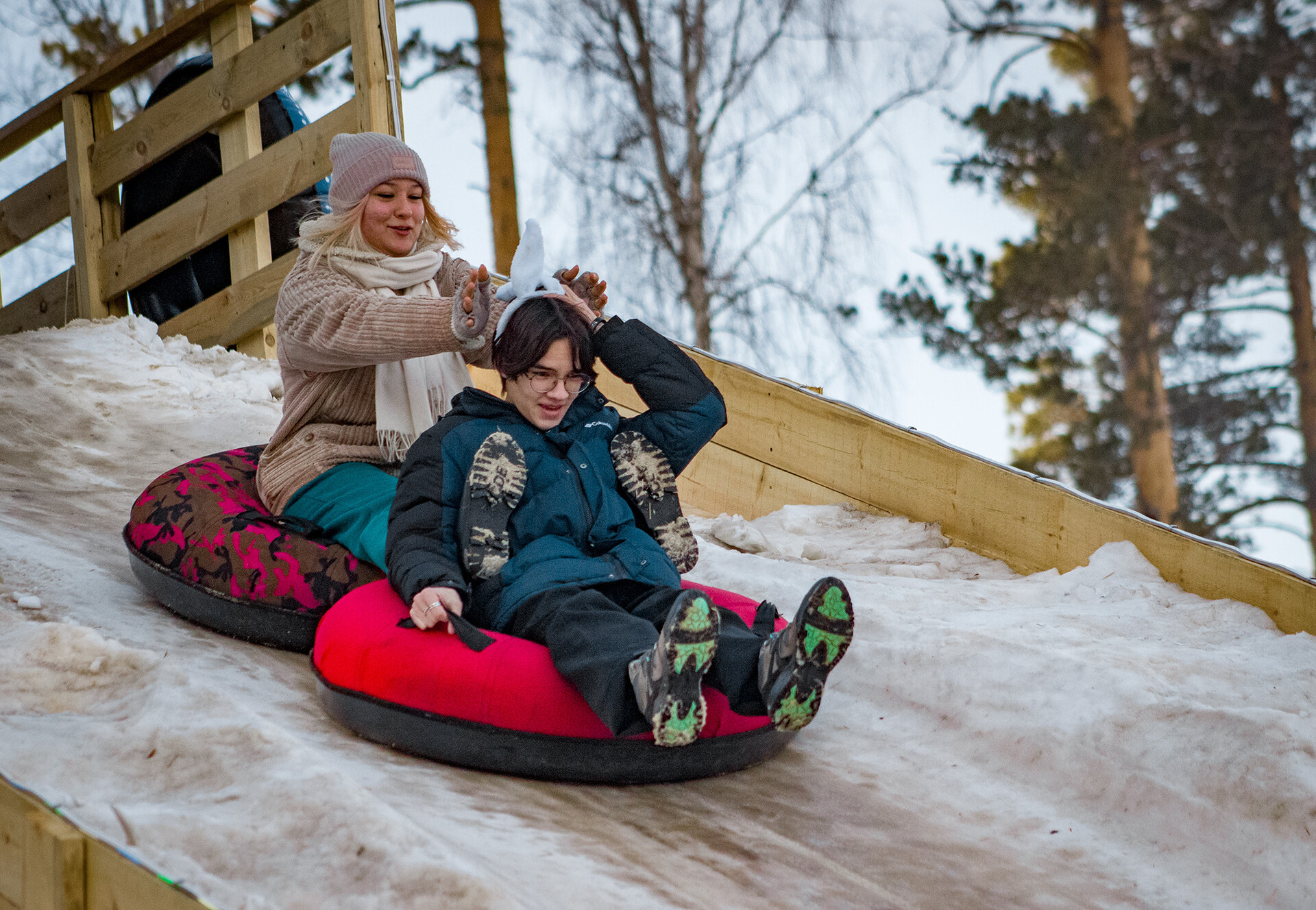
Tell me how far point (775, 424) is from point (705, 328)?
4820 millimetres

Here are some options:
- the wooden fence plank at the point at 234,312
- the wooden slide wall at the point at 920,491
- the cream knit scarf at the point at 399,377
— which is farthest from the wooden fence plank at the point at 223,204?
the cream knit scarf at the point at 399,377

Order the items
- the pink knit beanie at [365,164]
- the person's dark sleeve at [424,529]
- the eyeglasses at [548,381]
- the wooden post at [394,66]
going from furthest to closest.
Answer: the wooden post at [394,66]
the pink knit beanie at [365,164]
the eyeglasses at [548,381]
the person's dark sleeve at [424,529]

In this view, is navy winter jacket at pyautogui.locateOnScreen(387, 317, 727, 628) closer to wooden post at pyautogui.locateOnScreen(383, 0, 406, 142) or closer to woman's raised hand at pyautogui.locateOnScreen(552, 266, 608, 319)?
woman's raised hand at pyautogui.locateOnScreen(552, 266, 608, 319)

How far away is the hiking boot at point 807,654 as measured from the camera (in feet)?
6.07

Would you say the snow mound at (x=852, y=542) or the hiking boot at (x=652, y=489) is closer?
the hiking boot at (x=652, y=489)

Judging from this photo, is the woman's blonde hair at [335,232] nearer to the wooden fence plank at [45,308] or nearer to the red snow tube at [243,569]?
the red snow tube at [243,569]

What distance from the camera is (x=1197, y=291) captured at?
924 cm

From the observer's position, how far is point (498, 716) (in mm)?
2051

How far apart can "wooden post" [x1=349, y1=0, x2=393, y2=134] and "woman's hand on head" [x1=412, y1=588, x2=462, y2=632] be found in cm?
281

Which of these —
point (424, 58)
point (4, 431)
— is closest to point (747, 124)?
point (424, 58)

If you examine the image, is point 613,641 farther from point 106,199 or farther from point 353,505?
point 106,199

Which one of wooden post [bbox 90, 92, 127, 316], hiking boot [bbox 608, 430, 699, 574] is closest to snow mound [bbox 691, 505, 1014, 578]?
hiking boot [bbox 608, 430, 699, 574]

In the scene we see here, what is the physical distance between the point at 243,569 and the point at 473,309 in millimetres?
821

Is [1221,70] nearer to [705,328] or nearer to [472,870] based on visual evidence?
[705,328]
